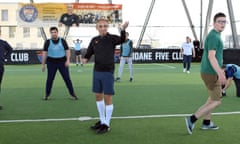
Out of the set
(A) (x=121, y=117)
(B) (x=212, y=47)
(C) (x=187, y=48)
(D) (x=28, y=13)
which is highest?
(D) (x=28, y=13)

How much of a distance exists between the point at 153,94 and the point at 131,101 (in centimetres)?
133

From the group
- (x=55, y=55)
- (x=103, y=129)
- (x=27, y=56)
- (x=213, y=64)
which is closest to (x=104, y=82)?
(x=103, y=129)

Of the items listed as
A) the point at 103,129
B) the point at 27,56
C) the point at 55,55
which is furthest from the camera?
the point at 27,56

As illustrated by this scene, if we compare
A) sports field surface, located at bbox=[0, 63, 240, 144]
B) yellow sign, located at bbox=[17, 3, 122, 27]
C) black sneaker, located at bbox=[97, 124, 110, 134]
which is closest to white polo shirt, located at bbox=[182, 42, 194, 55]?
sports field surface, located at bbox=[0, 63, 240, 144]

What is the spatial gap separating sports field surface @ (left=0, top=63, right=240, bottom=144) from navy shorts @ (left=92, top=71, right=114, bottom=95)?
0.63 m

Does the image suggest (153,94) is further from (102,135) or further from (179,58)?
(179,58)

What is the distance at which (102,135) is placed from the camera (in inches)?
219

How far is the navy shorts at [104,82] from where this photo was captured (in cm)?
570

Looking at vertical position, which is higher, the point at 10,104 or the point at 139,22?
the point at 139,22

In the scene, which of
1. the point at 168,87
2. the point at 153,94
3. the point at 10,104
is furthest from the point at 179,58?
the point at 10,104

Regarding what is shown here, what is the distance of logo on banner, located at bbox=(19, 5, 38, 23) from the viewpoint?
2433 cm

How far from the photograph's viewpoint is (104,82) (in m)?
5.72

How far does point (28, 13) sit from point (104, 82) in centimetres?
1991

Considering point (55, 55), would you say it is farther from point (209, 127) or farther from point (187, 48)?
point (187, 48)
